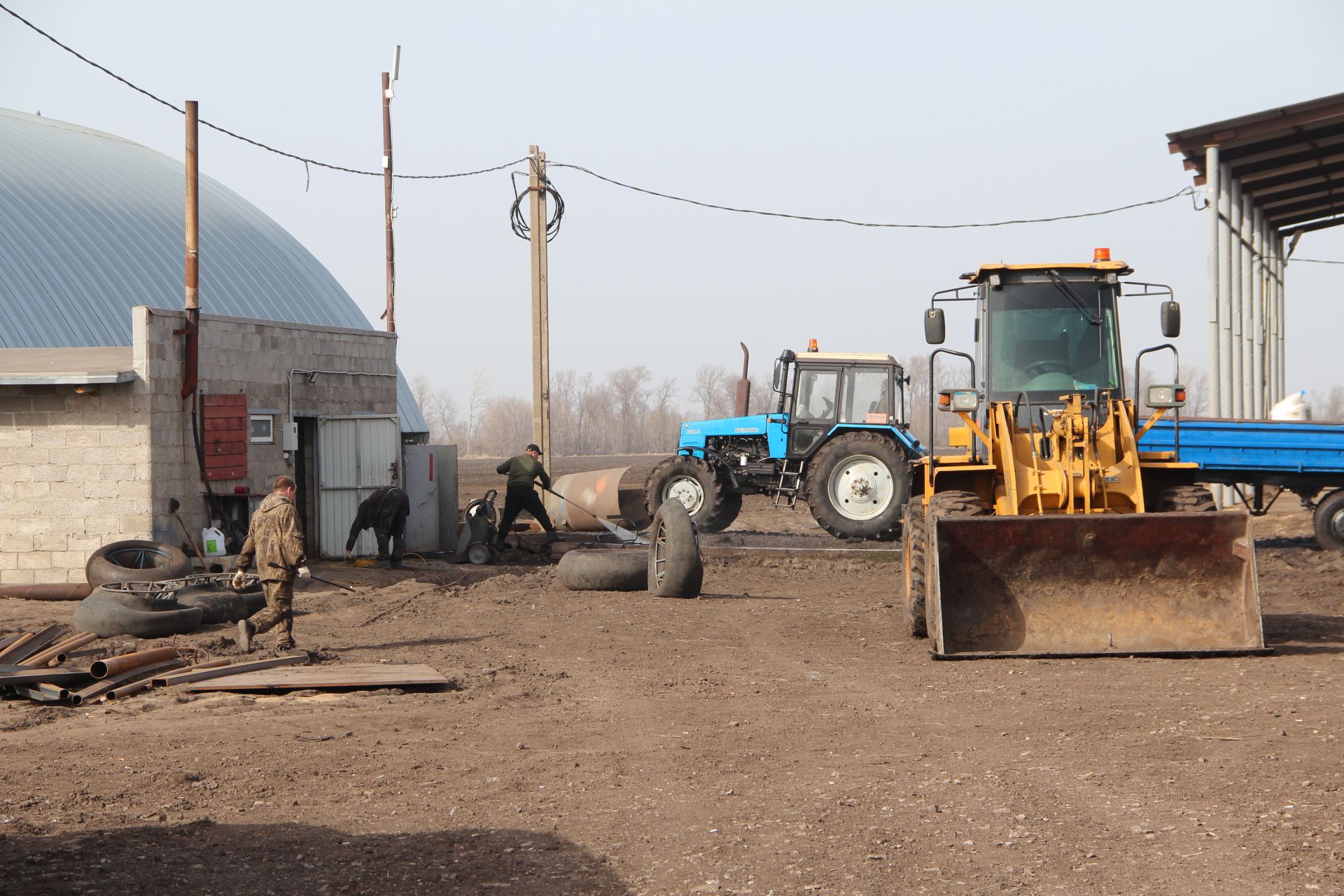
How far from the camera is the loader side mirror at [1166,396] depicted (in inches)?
424

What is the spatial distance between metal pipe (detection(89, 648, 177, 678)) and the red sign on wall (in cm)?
727

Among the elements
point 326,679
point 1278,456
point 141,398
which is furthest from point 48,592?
point 1278,456

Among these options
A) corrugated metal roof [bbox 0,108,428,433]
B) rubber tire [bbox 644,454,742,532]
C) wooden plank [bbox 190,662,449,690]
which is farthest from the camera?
corrugated metal roof [bbox 0,108,428,433]

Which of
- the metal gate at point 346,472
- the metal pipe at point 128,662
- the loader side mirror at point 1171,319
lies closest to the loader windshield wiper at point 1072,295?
the loader side mirror at point 1171,319

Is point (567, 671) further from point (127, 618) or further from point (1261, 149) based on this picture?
point (1261, 149)

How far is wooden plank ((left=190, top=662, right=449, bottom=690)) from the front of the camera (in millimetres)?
9477

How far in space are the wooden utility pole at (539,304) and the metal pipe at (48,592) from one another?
8.75 metres

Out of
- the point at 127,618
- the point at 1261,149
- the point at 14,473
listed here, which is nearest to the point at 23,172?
the point at 14,473

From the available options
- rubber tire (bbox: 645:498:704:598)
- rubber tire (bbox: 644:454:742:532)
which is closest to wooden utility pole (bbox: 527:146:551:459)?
rubber tire (bbox: 644:454:742:532)

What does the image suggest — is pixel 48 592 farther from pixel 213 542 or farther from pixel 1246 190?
pixel 1246 190

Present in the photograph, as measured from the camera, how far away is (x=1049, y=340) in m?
11.8

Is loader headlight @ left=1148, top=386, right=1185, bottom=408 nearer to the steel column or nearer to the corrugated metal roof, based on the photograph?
the steel column

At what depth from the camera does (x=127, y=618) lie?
40.2 ft

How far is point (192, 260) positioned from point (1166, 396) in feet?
39.3
